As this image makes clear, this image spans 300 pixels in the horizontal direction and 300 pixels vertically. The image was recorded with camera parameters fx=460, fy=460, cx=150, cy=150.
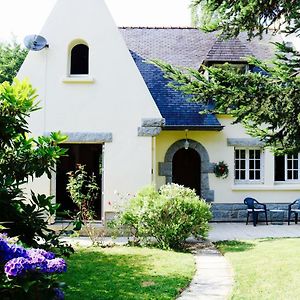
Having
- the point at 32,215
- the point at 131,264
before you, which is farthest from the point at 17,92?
the point at 131,264

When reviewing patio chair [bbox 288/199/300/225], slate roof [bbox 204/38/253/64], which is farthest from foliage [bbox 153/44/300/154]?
slate roof [bbox 204/38/253/64]

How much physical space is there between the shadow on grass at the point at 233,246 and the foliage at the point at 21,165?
5.54 meters

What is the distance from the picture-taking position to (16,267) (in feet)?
13.3

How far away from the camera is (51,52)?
544 inches

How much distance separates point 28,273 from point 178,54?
54.7 feet

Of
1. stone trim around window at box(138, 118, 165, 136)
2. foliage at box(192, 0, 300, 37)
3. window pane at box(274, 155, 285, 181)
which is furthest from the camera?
window pane at box(274, 155, 285, 181)

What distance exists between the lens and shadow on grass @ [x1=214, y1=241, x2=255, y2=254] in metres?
10.9

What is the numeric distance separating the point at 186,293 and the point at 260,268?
2.10 metres

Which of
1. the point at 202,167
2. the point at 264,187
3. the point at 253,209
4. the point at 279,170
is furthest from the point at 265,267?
the point at 279,170

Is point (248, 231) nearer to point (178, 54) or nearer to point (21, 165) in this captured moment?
point (178, 54)

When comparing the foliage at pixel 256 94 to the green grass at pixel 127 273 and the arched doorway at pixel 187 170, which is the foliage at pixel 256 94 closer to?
the green grass at pixel 127 273

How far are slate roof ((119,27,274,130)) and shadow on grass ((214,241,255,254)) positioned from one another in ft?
16.0

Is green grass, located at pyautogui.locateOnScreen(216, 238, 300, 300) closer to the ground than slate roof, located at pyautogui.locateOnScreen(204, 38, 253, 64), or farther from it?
closer to the ground

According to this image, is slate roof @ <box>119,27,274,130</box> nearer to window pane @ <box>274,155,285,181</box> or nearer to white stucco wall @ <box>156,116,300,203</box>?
white stucco wall @ <box>156,116,300,203</box>
